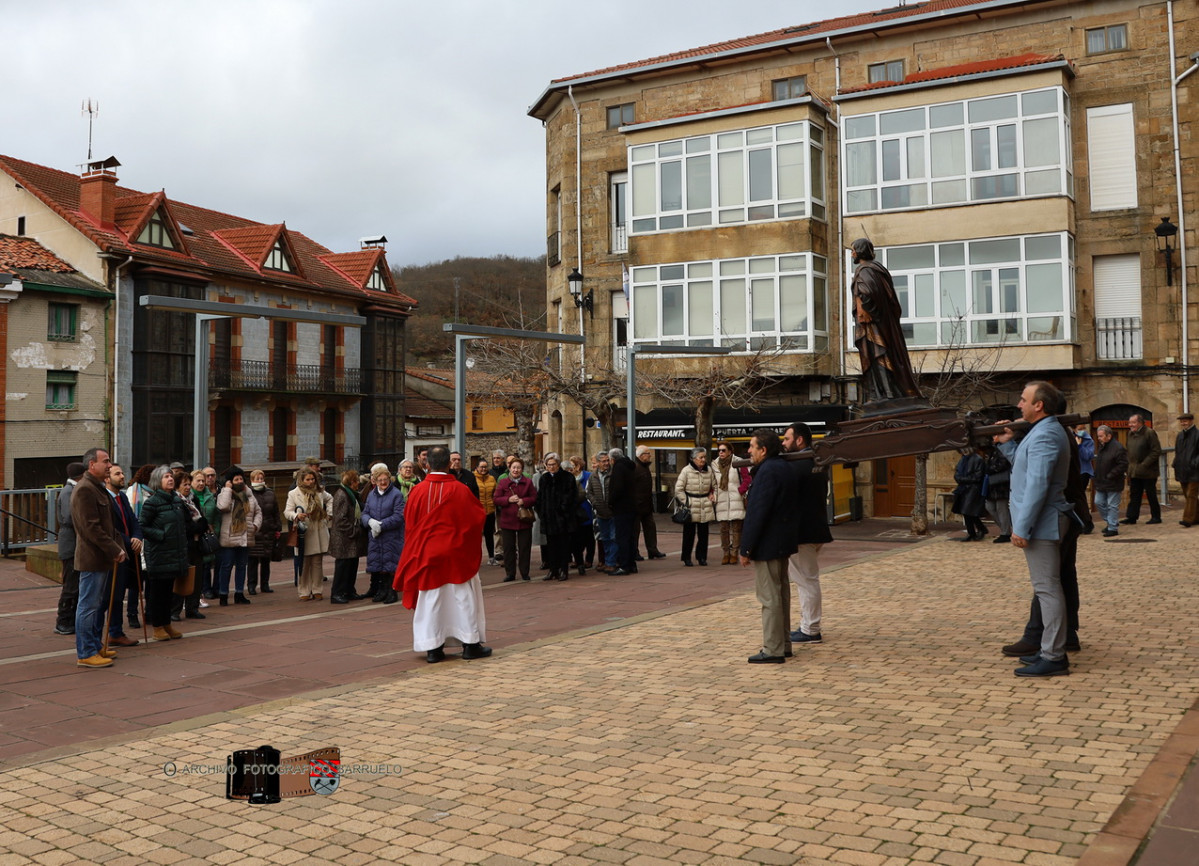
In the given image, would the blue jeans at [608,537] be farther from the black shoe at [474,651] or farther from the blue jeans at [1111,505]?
the blue jeans at [1111,505]

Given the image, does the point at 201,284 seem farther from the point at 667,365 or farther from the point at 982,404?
the point at 982,404

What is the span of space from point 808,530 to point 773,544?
51 cm

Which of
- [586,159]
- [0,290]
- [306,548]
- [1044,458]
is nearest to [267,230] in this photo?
[0,290]

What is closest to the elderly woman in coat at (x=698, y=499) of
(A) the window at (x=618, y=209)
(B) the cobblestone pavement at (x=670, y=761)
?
(B) the cobblestone pavement at (x=670, y=761)

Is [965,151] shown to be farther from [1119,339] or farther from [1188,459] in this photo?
[1188,459]

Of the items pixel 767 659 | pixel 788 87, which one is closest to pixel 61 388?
pixel 788 87

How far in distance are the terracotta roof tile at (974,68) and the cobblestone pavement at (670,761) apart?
2069 cm

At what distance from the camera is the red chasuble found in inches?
344

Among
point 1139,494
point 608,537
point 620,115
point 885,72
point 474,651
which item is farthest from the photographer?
point 620,115

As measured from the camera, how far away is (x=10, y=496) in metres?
19.2

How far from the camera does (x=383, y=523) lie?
12438 millimetres

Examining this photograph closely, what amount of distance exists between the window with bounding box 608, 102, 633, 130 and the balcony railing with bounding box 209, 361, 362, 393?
17353 mm

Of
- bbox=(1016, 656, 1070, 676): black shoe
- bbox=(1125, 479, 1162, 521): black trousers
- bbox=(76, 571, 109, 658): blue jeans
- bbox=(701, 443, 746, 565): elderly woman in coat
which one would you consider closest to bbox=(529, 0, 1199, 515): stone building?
bbox=(1125, 479, 1162, 521): black trousers

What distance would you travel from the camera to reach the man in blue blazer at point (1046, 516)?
743cm
